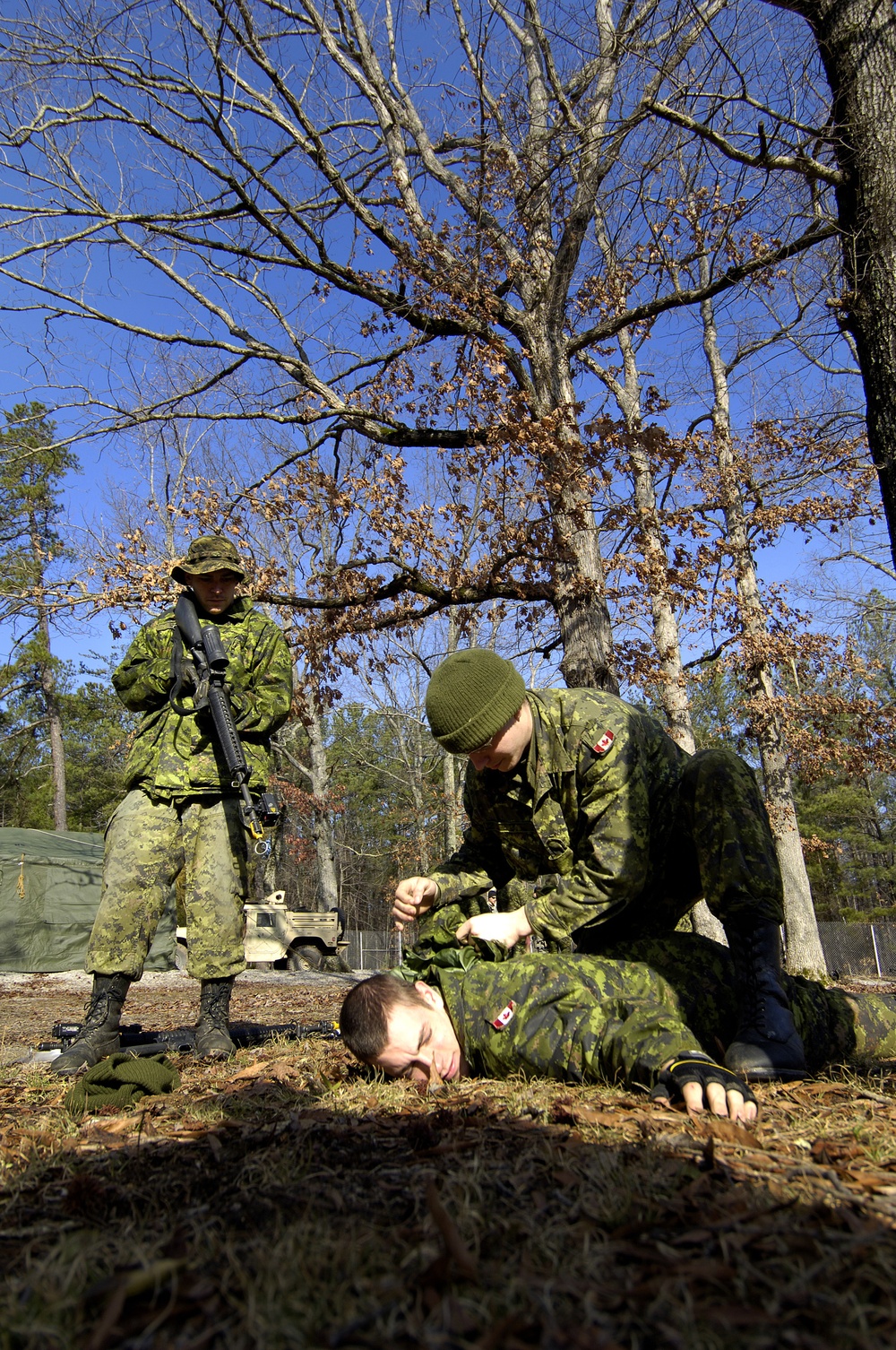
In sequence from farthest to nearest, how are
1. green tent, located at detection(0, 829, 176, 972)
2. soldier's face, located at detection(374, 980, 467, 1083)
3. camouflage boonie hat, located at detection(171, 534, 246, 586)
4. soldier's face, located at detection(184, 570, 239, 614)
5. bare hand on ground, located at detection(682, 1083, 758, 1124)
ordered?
green tent, located at detection(0, 829, 176, 972) < soldier's face, located at detection(184, 570, 239, 614) < camouflage boonie hat, located at detection(171, 534, 246, 586) < soldier's face, located at detection(374, 980, 467, 1083) < bare hand on ground, located at detection(682, 1083, 758, 1124)

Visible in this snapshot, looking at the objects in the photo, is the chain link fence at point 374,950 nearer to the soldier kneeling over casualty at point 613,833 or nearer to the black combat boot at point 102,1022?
the black combat boot at point 102,1022

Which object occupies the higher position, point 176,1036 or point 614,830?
point 614,830

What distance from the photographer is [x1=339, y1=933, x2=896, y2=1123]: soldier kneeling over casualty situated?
301 cm

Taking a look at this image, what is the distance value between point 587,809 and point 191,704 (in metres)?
2.31

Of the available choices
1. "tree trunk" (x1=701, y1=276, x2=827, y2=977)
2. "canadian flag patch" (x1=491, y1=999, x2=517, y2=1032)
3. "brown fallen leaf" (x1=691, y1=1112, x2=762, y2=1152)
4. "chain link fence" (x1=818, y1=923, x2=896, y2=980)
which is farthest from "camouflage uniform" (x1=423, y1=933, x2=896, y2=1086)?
"chain link fence" (x1=818, y1=923, x2=896, y2=980)

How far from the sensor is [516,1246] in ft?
5.23

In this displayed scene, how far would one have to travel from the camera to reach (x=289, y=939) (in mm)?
17734

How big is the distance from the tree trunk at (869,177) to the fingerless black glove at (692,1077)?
3236 mm

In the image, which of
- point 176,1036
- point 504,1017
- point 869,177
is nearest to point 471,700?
point 504,1017

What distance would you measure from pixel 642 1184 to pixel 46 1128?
1988 millimetres

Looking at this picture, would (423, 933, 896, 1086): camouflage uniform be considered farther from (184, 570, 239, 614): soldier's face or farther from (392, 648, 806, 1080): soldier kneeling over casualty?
(184, 570, 239, 614): soldier's face

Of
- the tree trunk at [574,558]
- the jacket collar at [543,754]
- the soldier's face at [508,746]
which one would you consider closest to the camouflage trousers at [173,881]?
the soldier's face at [508,746]

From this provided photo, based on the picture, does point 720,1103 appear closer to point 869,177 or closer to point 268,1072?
point 268,1072

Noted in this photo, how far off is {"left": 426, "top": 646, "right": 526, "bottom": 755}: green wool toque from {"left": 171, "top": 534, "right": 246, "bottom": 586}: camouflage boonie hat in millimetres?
1805
